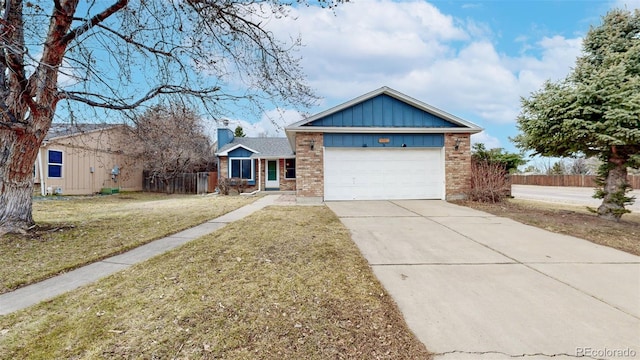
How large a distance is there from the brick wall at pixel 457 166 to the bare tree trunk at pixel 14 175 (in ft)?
40.9

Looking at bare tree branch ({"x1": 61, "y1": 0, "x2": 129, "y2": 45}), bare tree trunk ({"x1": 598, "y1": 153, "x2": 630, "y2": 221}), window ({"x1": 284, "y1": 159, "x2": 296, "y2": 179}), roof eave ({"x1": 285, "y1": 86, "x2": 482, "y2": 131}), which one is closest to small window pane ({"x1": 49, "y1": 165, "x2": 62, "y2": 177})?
window ({"x1": 284, "y1": 159, "x2": 296, "y2": 179})

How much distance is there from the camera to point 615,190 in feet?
26.6

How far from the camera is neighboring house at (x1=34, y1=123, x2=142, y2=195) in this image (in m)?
15.4

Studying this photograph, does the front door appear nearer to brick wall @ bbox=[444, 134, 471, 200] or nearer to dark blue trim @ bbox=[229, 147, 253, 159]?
dark blue trim @ bbox=[229, 147, 253, 159]

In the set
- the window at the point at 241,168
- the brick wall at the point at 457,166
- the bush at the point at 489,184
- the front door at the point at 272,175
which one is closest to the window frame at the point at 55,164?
the window at the point at 241,168


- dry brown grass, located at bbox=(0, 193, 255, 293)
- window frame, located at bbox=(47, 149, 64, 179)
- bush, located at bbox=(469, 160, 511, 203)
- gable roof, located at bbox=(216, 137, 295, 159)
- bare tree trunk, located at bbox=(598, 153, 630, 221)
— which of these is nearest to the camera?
dry brown grass, located at bbox=(0, 193, 255, 293)

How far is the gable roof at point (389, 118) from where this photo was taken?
11617 millimetres

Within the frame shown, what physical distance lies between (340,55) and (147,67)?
16.8 ft

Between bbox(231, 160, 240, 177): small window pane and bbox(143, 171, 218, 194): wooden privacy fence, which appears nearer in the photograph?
bbox(231, 160, 240, 177): small window pane

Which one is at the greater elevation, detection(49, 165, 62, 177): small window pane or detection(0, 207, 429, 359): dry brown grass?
detection(49, 165, 62, 177): small window pane

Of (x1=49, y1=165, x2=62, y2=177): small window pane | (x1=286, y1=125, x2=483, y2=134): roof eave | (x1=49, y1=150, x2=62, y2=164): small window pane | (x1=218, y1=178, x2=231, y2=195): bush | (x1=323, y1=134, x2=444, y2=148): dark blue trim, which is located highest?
(x1=286, y1=125, x2=483, y2=134): roof eave

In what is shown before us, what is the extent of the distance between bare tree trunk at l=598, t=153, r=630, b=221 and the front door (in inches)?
617

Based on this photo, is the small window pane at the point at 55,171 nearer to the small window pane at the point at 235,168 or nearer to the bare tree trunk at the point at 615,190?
the small window pane at the point at 235,168

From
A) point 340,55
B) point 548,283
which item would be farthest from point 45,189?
point 548,283
